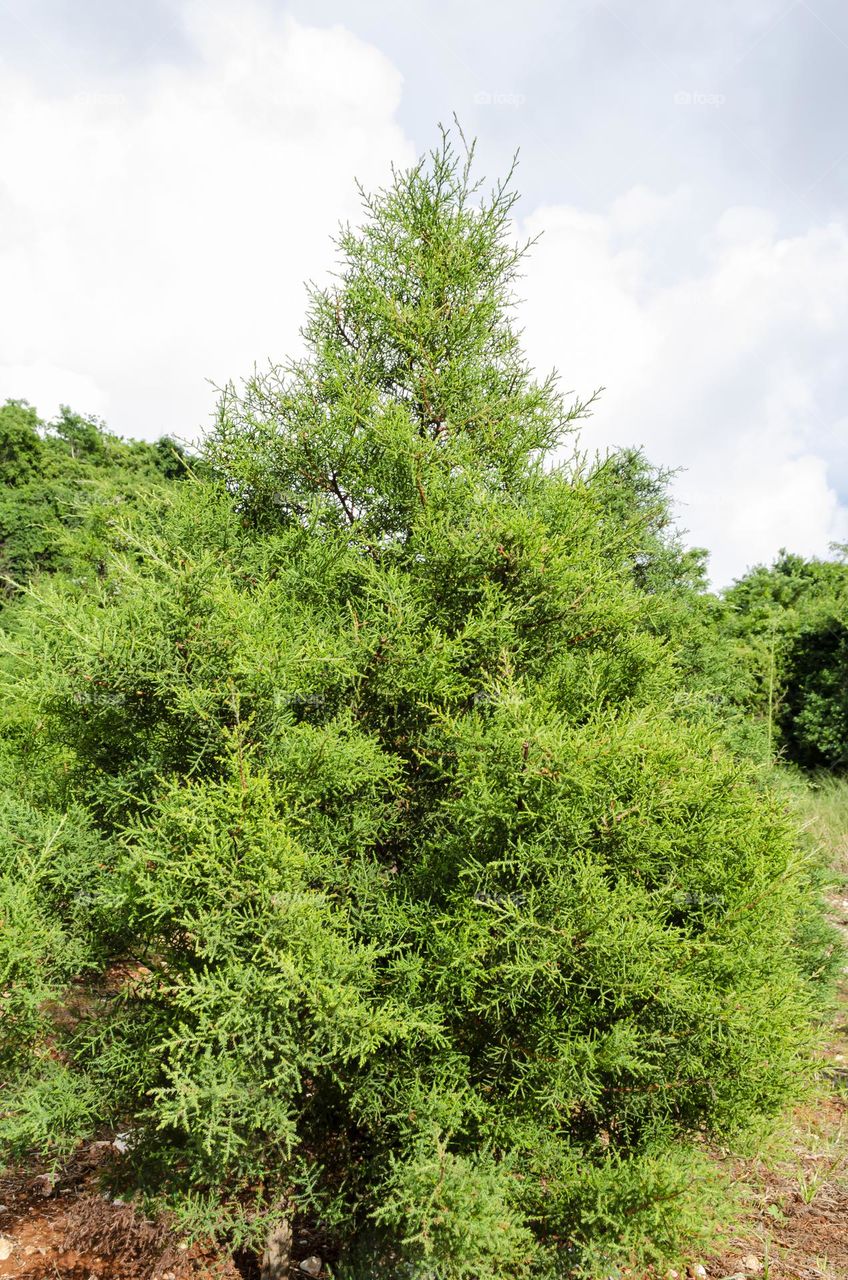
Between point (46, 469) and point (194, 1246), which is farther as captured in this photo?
point (46, 469)

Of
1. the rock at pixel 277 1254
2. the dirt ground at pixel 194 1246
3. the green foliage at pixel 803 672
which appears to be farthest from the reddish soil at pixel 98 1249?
the green foliage at pixel 803 672

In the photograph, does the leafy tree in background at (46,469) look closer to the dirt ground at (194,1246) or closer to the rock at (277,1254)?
the dirt ground at (194,1246)

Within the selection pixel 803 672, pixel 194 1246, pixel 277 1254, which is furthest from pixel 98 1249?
pixel 803 672

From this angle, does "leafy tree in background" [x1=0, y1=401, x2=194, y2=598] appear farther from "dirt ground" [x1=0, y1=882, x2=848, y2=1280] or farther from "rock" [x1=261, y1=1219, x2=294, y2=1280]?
"rock" [x1=261, y1=1219, x2=294, y2=1280]

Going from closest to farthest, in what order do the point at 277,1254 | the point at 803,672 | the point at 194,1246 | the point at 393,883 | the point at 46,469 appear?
the point at 393,883
the point at 277,1254
the point at 194,1246
the point at 803,672
the point at 46,469

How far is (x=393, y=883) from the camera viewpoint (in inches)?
159

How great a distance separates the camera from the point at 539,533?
13.5 feet

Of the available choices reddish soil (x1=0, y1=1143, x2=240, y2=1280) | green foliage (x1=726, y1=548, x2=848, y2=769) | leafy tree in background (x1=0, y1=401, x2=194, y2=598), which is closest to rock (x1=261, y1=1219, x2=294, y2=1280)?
reddish soil (x1=0, y1=1143, x2=240, y2=1280)

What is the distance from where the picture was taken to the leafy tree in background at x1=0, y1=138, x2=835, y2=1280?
10.5 ft

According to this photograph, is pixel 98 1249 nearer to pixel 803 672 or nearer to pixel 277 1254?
pixel 277 1254

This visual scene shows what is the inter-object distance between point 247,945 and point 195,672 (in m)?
1.34

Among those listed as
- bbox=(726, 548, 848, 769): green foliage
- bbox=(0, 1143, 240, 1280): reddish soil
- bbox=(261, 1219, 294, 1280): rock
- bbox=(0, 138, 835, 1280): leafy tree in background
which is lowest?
bbox=(0, 1143, 240, 1280): reddish soil

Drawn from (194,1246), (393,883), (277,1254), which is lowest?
(194,1246)

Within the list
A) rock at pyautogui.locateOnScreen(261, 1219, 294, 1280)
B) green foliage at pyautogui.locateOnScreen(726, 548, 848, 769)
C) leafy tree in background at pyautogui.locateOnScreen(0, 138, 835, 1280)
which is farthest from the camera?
green foliage at pyautogui.locateOnScreen(726, 548, 848, 769)
